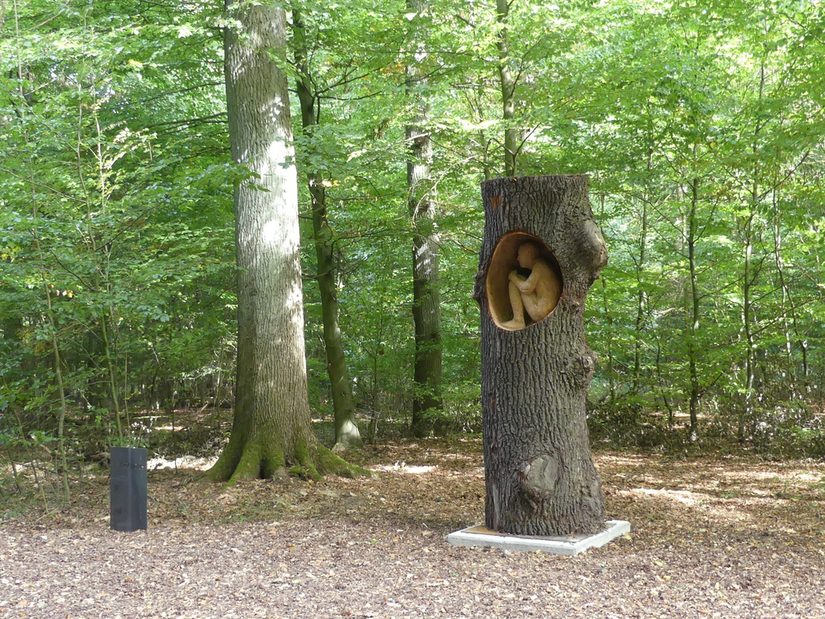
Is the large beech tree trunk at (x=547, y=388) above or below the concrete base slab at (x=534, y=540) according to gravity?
above

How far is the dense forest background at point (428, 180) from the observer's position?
7648 mm

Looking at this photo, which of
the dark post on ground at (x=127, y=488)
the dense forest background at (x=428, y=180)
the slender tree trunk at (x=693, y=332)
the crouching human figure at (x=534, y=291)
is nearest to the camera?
the crouching human figure at (x=534, y=291)

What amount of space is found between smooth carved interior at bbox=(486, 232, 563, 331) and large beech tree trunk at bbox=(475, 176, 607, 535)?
0.02 m

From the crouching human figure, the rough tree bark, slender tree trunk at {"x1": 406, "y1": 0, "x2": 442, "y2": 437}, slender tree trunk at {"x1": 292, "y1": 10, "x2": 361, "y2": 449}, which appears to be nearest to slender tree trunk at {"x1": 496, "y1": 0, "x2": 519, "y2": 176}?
slender tree trunk at {"x1": 406, "y1": 0, "x2": 442, "y2": 437}

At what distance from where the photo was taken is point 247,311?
8.65 metres

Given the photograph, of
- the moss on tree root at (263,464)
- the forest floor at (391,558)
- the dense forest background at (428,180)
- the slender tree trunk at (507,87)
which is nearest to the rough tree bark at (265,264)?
the moss on tree root at (263,464)

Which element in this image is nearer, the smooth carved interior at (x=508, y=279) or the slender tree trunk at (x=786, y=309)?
the smooth carved interior at (x=508, y=279)

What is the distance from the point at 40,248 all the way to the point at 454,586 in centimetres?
489

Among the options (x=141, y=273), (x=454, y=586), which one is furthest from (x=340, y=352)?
(x=454, y=586)

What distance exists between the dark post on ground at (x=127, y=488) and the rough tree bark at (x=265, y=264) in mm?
1954

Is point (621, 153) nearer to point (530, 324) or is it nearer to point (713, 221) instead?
point (713, 221)

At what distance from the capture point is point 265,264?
8633 mm

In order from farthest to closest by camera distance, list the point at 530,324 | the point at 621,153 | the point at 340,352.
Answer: the point at 340,352, the point at 621,153, the point at 530,324

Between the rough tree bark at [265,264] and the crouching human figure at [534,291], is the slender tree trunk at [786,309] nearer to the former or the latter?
the crouching human figure at [534,291]
